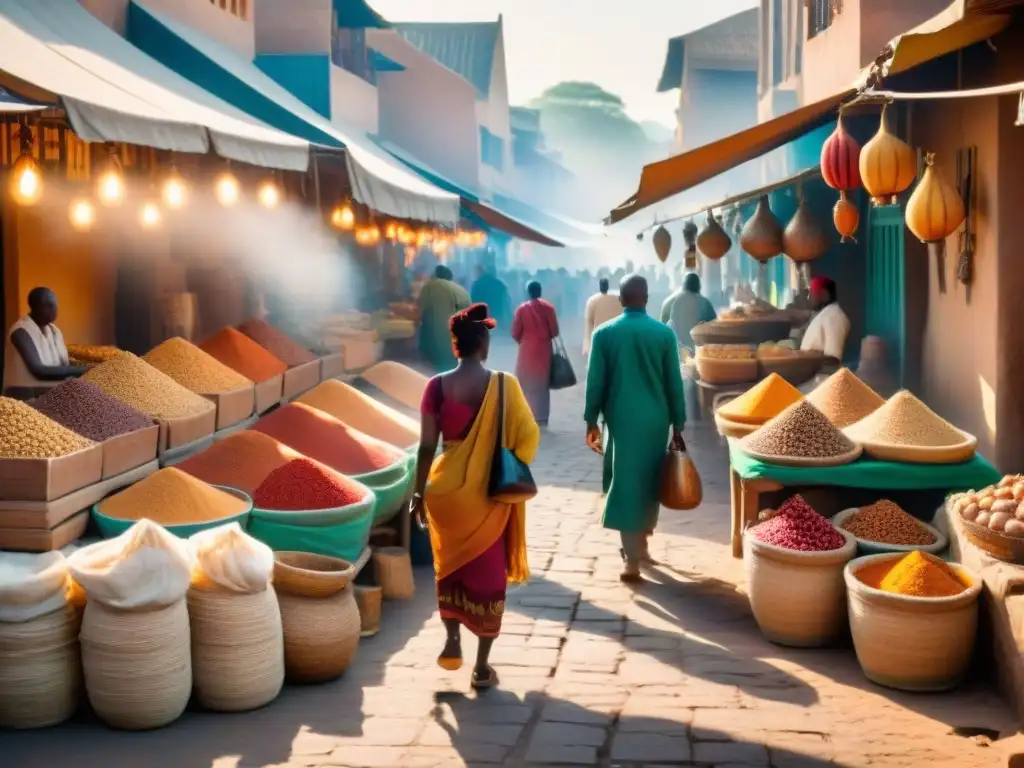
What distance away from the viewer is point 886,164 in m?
7.19

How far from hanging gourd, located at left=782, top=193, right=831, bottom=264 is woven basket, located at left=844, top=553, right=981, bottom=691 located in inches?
220

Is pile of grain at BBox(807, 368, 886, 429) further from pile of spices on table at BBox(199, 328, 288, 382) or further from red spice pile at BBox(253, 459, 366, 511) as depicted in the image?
pile of spices on table at BBox(199, 328, 288, 382)

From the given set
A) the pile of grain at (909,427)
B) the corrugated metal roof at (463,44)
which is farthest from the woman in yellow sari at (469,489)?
the corrugated metal roof at (463,44)

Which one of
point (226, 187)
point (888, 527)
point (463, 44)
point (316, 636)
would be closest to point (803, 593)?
point (888, 527)

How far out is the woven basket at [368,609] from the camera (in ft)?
21.0

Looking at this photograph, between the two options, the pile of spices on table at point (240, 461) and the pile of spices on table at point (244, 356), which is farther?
the pile of spices on table at point (244, 356)

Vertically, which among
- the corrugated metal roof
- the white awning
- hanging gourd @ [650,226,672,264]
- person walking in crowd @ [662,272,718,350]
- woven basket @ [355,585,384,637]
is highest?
the corrugated metal roof

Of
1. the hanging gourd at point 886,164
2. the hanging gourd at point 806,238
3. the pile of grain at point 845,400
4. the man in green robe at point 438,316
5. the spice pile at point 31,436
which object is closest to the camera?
the spice pile at point 31,436

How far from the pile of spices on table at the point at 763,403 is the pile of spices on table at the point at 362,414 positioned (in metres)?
2.06

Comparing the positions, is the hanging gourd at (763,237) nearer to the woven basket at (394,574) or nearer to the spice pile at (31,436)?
the woven basket at (394,574)

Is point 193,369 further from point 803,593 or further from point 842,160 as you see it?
point 842,160

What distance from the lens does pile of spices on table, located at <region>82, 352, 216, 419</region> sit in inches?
278

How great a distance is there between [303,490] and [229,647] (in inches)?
50.5

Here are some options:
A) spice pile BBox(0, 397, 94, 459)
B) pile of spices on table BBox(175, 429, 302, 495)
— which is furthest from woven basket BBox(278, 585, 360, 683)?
spice pile BBox(0, 397, 94, 459)
